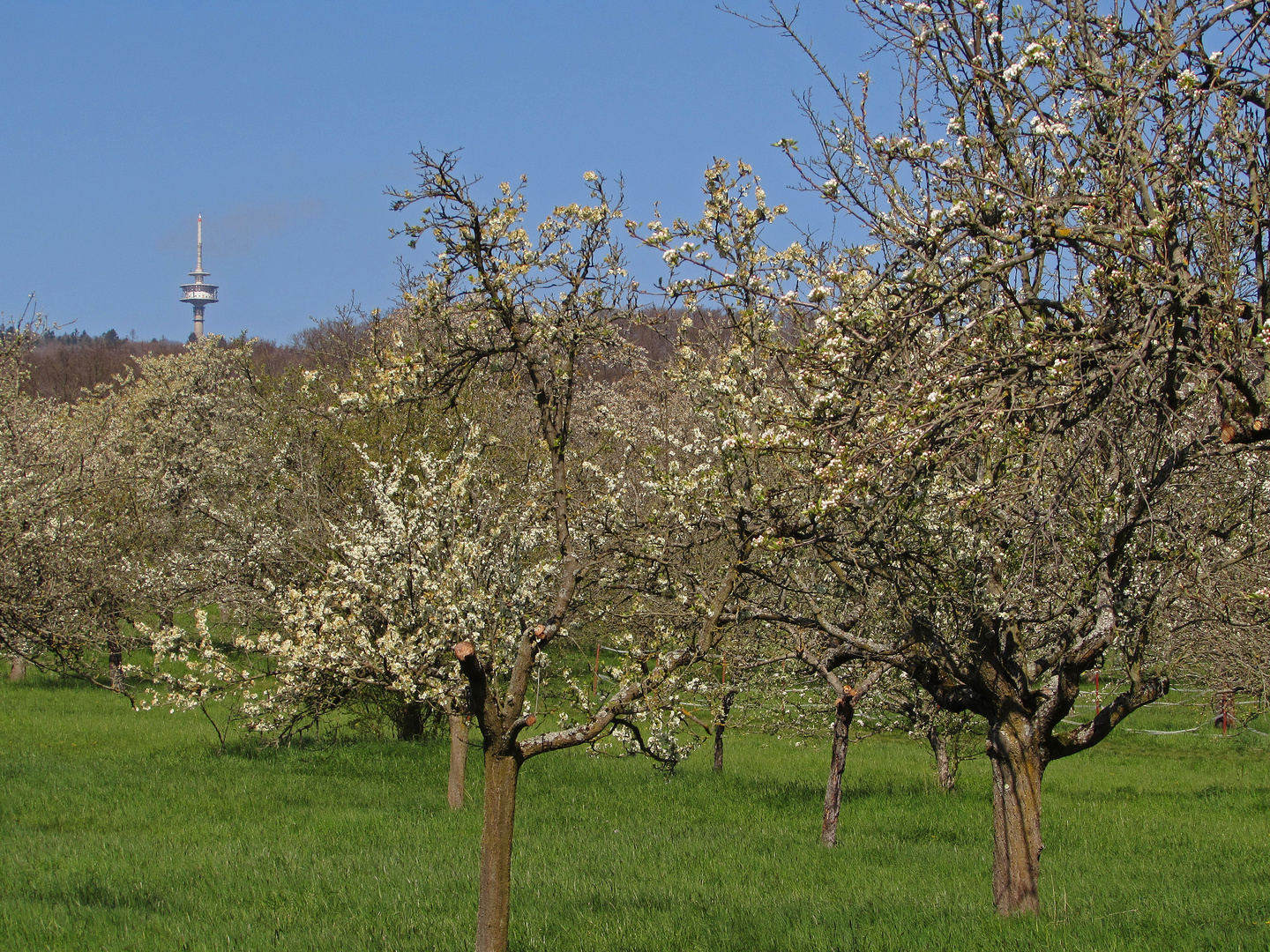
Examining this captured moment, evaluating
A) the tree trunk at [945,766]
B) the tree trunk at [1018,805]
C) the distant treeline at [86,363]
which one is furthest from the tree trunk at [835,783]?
the distant treeline at [86,363]

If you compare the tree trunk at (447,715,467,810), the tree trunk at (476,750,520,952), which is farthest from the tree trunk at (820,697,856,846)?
the tree trunk at (476,750,520,952)

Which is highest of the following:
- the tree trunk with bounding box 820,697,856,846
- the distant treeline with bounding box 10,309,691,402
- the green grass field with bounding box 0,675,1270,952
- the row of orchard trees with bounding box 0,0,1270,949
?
the distant treeline with bounding box 10,309,691,402

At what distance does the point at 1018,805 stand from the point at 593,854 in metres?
5.68

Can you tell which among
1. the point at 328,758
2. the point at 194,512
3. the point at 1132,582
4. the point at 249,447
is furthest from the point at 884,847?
the point at 194,512

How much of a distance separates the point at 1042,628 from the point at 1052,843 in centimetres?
676

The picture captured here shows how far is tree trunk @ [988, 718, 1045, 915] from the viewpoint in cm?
805

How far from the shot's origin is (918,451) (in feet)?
17.3

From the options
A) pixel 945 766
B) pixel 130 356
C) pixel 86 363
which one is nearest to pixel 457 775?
pixel 945 766

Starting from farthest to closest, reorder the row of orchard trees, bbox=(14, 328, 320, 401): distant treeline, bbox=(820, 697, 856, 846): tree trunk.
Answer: bbox=(14, 328, 320, 401): distant treeline
bbox=(820, 697, 856, 846): tree trunk
the row of orchard trees

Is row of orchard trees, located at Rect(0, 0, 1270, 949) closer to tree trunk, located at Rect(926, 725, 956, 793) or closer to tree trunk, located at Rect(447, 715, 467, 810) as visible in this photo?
tree trunk, located at Rect(447, 715, 467, 810)

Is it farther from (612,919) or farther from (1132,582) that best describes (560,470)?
(1132,582)

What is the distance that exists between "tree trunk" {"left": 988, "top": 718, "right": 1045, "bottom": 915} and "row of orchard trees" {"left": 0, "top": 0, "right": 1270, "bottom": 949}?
21mm

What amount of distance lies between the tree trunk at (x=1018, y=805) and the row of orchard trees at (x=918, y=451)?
2 cm

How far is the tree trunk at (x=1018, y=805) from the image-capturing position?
26.4ft
